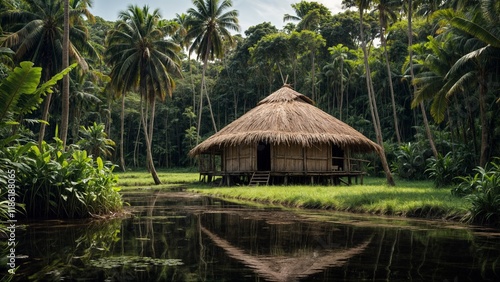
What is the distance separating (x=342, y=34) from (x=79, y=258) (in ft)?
140

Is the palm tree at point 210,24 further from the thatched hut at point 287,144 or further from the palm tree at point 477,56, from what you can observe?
the palm tree at point 477,56

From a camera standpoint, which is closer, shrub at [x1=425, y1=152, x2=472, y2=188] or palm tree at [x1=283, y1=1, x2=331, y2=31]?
shrub at [x1=425, y1=152, x2=472, y2=188]

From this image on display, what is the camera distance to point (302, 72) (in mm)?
44812

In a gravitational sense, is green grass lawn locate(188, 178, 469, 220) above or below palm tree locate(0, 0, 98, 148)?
below

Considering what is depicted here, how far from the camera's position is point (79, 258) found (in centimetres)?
538

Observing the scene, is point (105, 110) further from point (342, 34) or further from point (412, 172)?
point (412, 172)

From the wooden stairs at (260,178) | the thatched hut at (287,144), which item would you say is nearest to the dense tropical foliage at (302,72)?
the thatched hut at (287,144)

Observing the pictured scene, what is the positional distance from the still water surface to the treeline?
400 cm

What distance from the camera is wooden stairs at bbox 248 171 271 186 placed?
20922mm

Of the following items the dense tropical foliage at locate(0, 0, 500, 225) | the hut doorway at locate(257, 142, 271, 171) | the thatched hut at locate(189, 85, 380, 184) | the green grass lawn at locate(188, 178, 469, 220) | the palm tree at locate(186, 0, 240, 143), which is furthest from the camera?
the palm tree at locate(186, 0, 240, 143)

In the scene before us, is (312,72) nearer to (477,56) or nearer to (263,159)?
(263,159)

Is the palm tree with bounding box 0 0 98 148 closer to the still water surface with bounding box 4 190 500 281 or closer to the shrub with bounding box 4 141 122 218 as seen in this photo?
the shrub with bounding box 4 141 122 218

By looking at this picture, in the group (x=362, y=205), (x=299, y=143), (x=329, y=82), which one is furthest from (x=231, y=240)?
(x=329, y=82)

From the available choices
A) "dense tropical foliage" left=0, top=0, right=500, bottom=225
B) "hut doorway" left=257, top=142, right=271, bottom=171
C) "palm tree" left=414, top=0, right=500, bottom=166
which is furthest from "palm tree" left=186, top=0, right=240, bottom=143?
"palm tree" left=414, top=0, right=500, bottom=166
